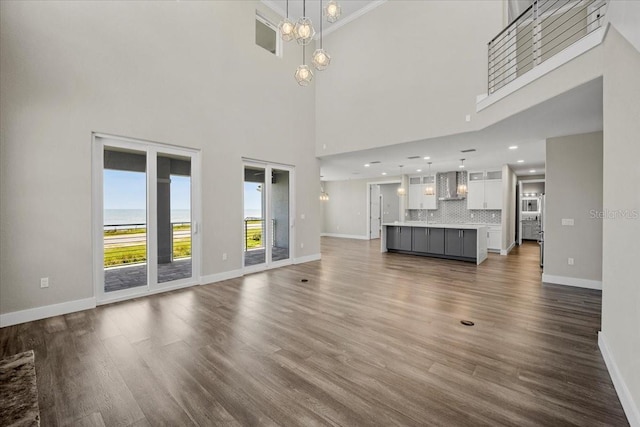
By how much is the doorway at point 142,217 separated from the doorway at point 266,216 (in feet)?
3.81

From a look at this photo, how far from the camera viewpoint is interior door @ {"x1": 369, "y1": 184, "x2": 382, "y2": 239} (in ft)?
40.0

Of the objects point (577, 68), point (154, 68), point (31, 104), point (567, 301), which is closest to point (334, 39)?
point (154, 68)

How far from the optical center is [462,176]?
9641 millimetres

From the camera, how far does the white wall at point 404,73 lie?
4.85 metres

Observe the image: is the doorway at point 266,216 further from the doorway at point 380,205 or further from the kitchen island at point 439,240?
the doorway at point 380,205

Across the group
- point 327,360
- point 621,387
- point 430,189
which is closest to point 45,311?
point 327,360

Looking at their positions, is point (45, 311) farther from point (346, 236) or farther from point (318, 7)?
point (346, 236)

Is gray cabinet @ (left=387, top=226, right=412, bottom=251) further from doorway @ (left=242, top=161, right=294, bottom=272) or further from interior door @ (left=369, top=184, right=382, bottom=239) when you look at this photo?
interior door @ (left=369, top=184, right=382, bottom=239)

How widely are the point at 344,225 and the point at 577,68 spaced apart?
34.5 feet

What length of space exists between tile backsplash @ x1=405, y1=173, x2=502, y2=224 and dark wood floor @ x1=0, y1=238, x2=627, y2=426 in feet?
16.5

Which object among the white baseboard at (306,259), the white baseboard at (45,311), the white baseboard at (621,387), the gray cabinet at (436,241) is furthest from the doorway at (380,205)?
the white baseboard at (45,311)

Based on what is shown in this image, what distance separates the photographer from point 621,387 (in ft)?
6.30

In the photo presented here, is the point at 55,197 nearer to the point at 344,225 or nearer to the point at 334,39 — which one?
the point at 334,39

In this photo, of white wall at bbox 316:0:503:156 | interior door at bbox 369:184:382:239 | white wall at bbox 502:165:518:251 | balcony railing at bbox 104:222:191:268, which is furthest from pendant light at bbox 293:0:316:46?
interior door at bbox 369:184:382:239
